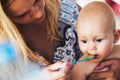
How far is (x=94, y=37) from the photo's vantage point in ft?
1.75

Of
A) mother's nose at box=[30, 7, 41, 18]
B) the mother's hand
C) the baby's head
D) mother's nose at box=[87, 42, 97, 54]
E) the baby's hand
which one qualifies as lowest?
the mother's hand

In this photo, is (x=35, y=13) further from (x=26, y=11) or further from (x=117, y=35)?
(x=117, y=35)

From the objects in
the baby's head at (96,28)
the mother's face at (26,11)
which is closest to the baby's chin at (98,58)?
the baby's head at (96,28)

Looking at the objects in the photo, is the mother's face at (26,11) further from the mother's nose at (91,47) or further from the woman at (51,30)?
the mother's nose at (91,47)

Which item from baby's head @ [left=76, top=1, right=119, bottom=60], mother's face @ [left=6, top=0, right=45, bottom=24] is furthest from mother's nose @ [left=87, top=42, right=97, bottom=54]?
mother's face @ [left=6, top=0, right=45, bottom=24]

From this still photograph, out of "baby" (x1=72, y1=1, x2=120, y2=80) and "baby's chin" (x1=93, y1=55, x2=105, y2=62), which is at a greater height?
"baby" (x1=72, y1=1, x2=120, y2=80)

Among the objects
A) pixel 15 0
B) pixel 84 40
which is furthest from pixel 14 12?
pixel 84 40

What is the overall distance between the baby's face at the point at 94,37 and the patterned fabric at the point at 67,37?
0.03 metres

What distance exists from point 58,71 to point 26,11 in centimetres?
12

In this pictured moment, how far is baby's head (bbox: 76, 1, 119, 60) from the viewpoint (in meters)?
0.53

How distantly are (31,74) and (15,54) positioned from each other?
1.9 inches

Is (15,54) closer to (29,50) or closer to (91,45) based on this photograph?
(29,50)

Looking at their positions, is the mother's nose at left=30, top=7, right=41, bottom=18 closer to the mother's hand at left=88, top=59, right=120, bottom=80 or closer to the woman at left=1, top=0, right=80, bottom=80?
the woman at left=1, top=0, right=80, bottom=80

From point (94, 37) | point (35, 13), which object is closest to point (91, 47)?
point (94, 37)
